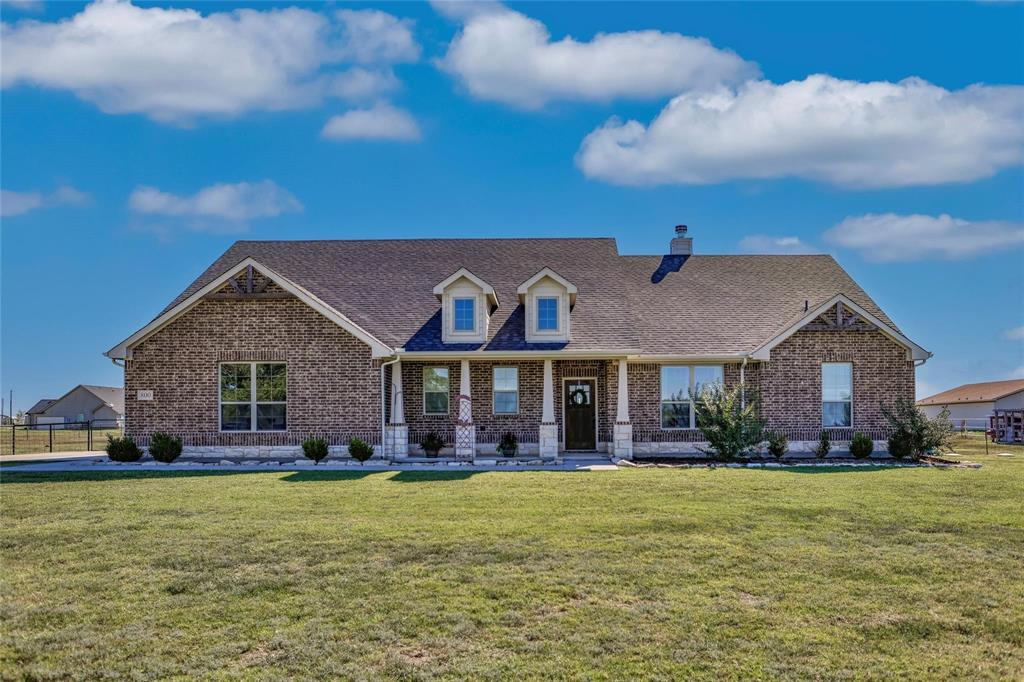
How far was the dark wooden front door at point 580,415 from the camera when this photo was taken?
23.2 metres

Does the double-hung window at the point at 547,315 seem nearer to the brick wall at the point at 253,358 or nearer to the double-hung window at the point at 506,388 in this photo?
the double-hung window at the point at 506,388

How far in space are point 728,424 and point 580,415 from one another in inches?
183

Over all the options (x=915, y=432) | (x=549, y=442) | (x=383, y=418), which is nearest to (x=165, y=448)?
(x=383, y=418)

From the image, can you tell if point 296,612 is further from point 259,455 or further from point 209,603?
point 259,455

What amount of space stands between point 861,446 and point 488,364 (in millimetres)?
10516

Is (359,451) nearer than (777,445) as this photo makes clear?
Yes

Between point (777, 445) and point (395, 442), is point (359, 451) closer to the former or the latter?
point (395, 442)

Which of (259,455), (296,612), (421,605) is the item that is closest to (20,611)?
(296,612)

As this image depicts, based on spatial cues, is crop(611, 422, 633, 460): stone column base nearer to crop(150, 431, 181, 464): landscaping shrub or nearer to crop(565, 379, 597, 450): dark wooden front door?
crop(565, 379, 597, 450): dark wooden front door

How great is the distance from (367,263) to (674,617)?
71.9ft

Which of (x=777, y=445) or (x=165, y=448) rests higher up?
(x=165, y=448)

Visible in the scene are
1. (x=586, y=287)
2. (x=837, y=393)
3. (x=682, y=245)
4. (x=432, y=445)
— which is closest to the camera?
(x=432, y=445)

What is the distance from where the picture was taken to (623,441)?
70.5 ft

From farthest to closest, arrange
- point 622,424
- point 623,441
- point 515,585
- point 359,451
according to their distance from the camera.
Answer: point 622,424
point 623,441
point 359,451
point 515,585
